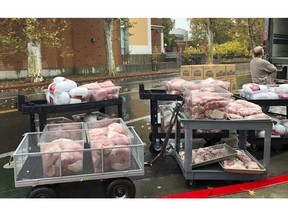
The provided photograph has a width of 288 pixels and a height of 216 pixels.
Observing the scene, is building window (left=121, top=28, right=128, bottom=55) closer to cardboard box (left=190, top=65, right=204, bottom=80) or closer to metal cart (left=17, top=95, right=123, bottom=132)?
cardboard box (left=190, top=65, right=204, bottom=80)

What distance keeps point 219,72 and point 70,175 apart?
744 cm

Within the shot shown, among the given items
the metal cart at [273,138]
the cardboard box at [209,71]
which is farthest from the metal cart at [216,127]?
the cardboard box at [209,71]

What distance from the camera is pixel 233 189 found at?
13.4ft

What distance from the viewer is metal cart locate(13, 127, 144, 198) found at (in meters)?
3.64

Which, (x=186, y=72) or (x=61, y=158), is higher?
(x=186, y=72)

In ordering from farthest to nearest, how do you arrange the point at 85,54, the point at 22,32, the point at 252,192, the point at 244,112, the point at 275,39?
the point at 85,54 < the point at 22,32 < the point at 275,39 < the point at 244,112 < the point at 252,192

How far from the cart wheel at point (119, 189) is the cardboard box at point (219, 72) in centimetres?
691

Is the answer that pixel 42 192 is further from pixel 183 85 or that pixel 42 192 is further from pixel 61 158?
pixel 183 85

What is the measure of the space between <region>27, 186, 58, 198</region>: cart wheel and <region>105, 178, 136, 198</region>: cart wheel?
0.62 meters

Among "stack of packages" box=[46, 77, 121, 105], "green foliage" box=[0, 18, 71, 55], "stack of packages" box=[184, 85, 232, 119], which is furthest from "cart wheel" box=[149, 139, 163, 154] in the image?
"green foliage" box=[0, 18, 71, 55]

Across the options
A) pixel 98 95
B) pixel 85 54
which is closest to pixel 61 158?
pixel 98 95

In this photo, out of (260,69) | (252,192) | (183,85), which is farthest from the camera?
(260,69)

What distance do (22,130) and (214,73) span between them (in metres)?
5.75

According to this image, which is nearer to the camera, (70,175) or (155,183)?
(70,175)
